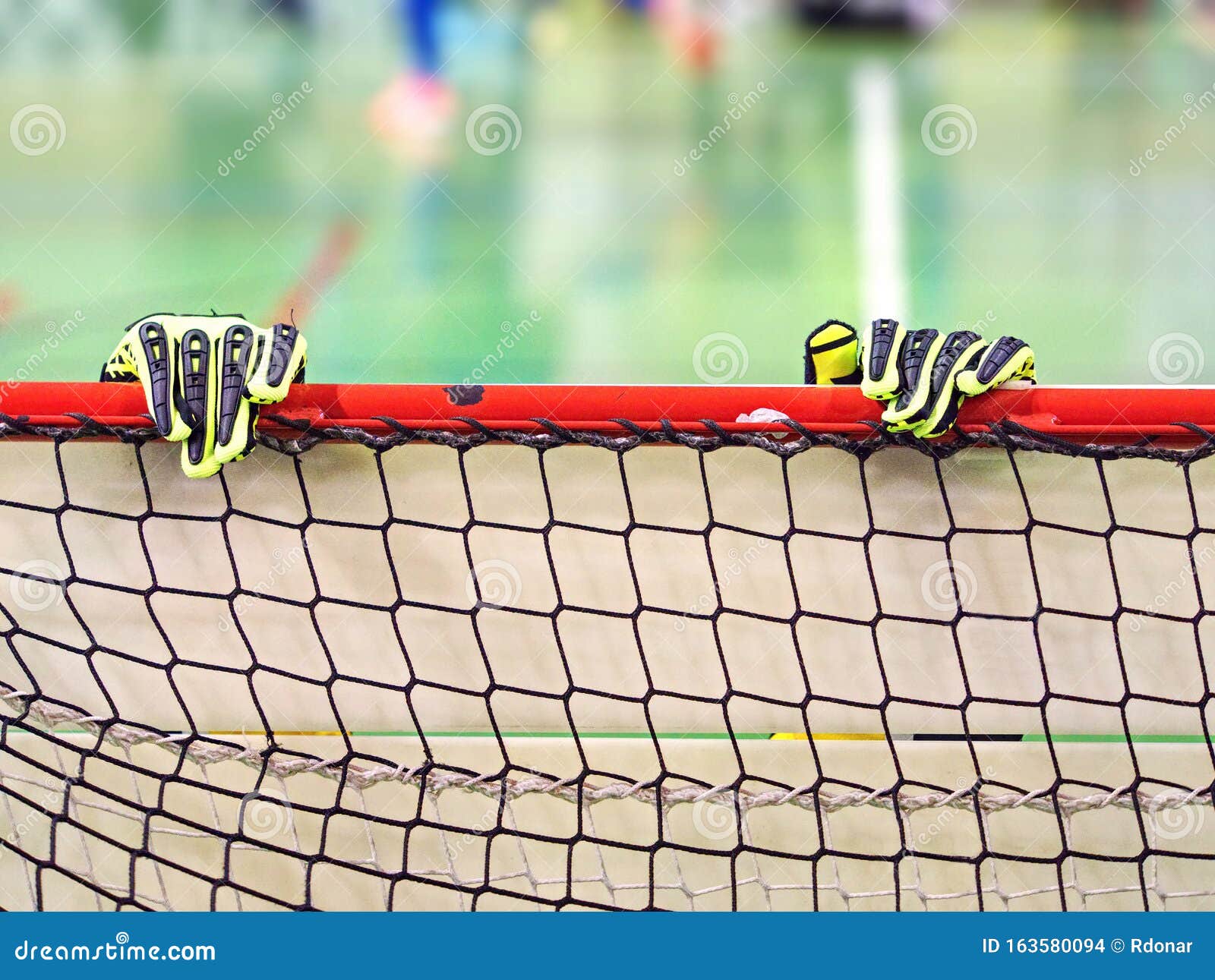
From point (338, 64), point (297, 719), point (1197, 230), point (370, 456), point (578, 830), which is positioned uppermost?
point (338, 64)

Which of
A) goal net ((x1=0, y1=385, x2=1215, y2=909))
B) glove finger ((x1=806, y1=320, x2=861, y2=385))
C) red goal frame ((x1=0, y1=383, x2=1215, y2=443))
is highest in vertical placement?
glove finger ((x1=806, y1=320, x2=861, y2=385))

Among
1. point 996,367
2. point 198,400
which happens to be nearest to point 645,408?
point 996,367

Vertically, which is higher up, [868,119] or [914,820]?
[868,119]

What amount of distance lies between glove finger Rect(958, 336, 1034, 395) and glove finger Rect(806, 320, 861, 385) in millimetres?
181

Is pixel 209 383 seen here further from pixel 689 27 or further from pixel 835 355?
pixel 689 27

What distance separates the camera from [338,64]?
3.04 metres

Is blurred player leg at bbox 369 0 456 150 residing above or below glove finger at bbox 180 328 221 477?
above

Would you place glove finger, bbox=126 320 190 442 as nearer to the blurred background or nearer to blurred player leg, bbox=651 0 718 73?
the blurred background

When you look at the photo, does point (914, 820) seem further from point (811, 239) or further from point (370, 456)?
point (811, 239)

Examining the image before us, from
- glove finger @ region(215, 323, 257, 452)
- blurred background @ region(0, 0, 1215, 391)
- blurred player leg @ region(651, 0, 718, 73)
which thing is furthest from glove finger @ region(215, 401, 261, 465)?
blurred player leg @ region(651, 0, 718, 73)

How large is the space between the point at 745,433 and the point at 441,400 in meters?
0.33

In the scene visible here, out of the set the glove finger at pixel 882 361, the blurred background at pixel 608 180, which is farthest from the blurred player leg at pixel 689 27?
the glove finger at pixel 882 361

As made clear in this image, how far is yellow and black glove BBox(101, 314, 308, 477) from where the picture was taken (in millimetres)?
1065
